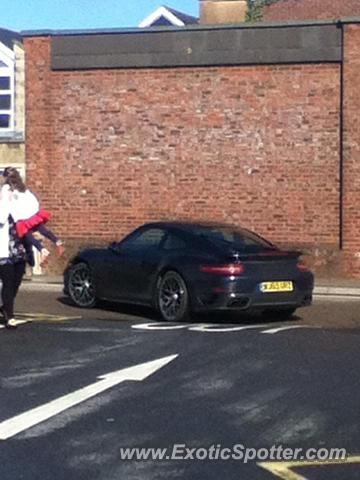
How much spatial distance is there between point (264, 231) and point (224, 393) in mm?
15364

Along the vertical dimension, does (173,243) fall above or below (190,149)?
below

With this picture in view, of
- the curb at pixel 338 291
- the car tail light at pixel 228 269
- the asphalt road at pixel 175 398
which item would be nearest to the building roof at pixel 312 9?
the curb at pixel 338 291

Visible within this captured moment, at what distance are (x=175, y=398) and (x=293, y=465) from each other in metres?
2.00

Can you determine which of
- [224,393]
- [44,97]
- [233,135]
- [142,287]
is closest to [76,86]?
[44,97]

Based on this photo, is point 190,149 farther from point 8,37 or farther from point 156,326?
point 156,326

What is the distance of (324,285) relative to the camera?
22641 mm

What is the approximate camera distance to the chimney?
Result: 1436 inches

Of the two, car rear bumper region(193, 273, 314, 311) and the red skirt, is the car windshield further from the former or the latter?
the red skirt

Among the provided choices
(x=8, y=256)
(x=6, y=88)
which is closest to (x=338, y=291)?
(x=8, y=256)

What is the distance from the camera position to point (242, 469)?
7.37m

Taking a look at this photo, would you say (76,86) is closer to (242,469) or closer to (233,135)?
(233,135)

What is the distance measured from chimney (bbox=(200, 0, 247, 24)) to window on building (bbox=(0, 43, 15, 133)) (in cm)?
949

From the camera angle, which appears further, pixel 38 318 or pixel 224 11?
pixel 224 11

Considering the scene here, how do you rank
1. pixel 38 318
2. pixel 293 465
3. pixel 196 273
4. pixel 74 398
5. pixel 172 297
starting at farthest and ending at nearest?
pixel 172 297, pixel 196 273, pixel 38 318, pixel 74 398, pixel 293 465
